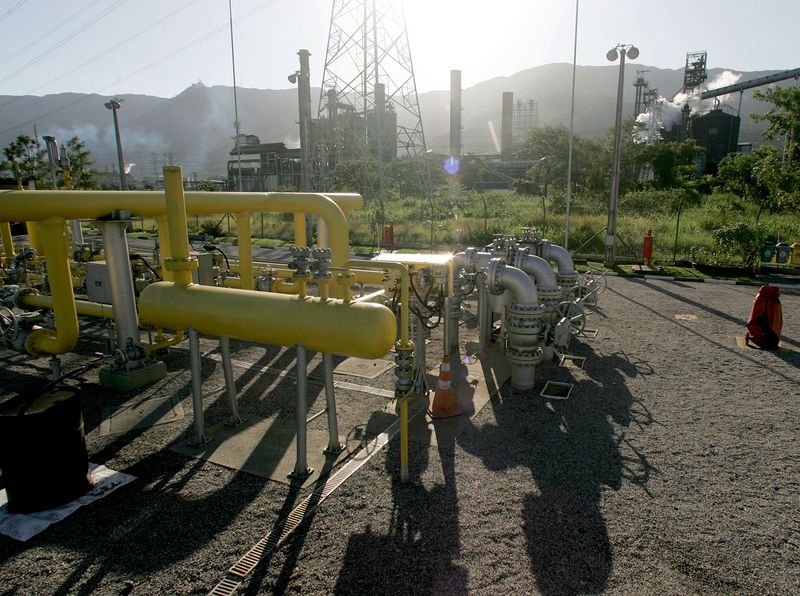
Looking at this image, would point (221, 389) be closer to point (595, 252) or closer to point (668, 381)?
point (668, 381)

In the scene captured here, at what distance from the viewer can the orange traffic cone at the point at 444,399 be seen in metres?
6.83

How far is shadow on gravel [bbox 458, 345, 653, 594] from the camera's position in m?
4.12

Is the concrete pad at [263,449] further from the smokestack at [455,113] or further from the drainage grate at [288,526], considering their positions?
the smokestack at [455,113]

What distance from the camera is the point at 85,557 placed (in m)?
4.23

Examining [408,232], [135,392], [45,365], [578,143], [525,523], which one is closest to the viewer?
[525,523]

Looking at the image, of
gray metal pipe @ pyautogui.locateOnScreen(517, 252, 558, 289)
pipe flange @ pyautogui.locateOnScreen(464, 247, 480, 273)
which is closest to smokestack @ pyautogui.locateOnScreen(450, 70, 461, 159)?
gray metal pipe @ pyautogui.locateOnScreen(517, 252, 558, 289)

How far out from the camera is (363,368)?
28.5ft

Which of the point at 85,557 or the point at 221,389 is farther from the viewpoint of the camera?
the point at 221,389

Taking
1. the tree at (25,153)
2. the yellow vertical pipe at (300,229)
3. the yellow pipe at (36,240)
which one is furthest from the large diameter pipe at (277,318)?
the tree at (25,153)

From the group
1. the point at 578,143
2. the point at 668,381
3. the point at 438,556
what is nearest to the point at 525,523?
the point at 438,556

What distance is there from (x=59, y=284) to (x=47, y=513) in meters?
3.23

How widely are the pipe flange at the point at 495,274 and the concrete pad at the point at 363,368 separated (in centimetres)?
221

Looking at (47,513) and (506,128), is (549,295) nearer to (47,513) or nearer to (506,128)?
(47,513)

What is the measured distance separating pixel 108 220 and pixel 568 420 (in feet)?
21.8
